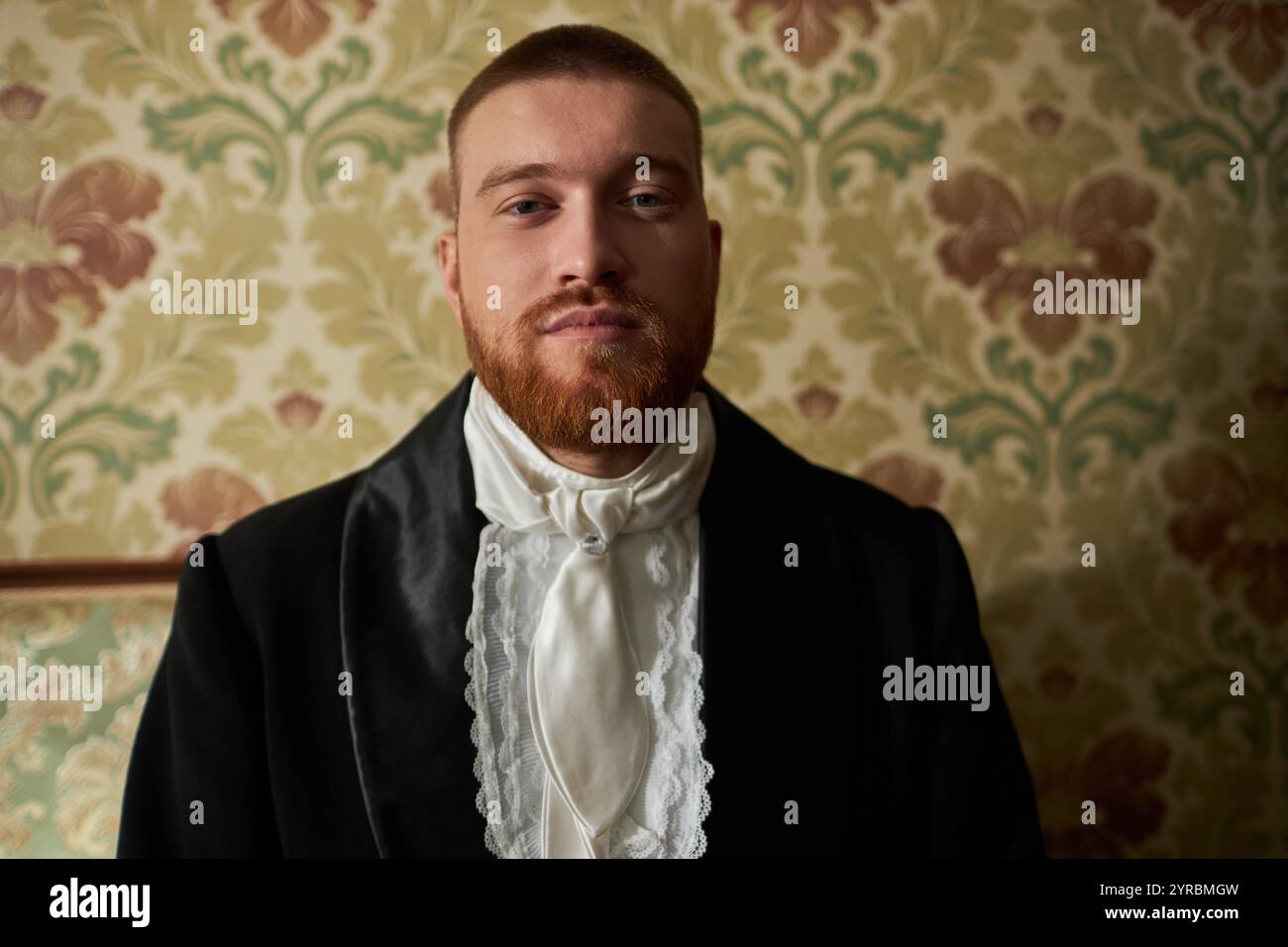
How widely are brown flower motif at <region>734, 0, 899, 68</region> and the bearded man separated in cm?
23

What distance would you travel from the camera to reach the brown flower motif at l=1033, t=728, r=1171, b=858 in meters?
1.11

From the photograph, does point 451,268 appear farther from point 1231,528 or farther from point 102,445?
point 1231,528

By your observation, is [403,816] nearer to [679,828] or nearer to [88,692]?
[679,828]

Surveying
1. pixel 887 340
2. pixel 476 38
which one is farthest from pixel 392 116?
pixel 887 340

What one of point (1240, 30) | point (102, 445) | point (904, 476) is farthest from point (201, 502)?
point (1240, 30)

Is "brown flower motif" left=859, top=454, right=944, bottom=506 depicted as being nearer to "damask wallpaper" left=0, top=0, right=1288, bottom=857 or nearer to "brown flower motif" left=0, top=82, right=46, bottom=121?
"damask wallpaper" left=0, top=0, right=1288, bottom=857

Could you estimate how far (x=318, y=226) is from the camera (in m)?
1.02

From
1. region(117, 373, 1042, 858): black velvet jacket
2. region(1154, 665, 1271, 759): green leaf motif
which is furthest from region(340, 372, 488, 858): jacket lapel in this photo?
region(1154, 665, 1271, 759): green leaf motif

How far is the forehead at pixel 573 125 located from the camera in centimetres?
82

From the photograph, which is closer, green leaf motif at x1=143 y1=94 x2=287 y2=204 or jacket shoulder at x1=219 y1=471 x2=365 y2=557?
jacket shoulder at x1=219 y1=471 x2=365 y2=557

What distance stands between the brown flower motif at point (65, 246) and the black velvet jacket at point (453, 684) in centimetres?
36

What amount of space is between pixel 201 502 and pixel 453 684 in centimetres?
42

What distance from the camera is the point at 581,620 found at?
0.84 m
